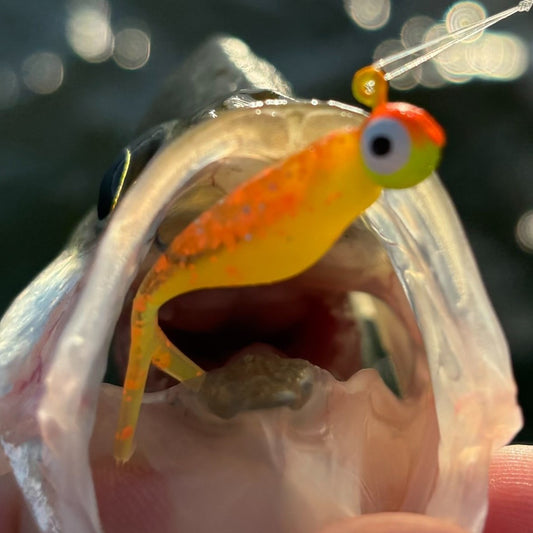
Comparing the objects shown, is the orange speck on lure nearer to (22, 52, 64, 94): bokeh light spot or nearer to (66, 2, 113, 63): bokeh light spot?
(22, 52, 64, 94): bokeh light spot

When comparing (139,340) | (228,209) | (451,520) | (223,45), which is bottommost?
(451,520)

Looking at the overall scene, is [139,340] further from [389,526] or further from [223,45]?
[223,45]

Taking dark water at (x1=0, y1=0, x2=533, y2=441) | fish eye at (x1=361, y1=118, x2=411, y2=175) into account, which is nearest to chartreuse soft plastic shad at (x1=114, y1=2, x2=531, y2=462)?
fish eye at (x1=361, y1=118, x2=411, y2=175)

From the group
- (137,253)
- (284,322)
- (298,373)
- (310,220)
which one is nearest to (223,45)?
(284,322)

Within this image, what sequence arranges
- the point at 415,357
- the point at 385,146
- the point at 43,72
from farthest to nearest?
the point at 43,72, the point at 415,357, the point at 385,146

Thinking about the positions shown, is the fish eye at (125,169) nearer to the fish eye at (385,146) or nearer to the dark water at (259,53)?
the fish eye at (385,146)

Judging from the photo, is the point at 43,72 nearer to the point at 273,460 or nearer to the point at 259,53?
the point at 259,53

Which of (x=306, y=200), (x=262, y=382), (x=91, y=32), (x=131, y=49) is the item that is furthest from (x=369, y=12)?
(x=306, y=200)

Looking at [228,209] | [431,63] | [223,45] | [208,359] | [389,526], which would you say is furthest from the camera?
[431,63]
